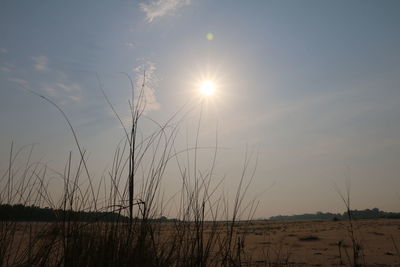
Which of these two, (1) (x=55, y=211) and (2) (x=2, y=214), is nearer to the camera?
(1) (x=55, y=211)

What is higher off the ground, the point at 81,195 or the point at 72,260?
the point at 81,195

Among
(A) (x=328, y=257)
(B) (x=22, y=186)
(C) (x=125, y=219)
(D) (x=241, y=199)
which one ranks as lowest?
(A) (x=328, y=257)

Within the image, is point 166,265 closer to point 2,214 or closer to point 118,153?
point 118,153

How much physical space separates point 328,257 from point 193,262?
4908 millimetres

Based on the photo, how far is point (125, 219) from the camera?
6.24ft

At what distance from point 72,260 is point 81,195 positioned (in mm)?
712

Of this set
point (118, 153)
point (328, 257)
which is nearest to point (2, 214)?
point (118, 153)

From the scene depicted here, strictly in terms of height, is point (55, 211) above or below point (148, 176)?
below

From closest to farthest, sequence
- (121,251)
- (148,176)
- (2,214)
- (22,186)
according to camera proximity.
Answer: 1. (121,251)
2. (148,176)
3. (2,214)
4. (22,186)

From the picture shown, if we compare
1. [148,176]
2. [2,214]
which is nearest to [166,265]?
[148,176]

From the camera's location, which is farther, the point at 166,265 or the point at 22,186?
the point at 22,186

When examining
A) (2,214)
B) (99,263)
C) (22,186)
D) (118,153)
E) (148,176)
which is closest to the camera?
(99,263)

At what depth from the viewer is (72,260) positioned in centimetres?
170

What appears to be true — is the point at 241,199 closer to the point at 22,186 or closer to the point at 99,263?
the point at 99,263
